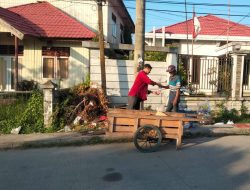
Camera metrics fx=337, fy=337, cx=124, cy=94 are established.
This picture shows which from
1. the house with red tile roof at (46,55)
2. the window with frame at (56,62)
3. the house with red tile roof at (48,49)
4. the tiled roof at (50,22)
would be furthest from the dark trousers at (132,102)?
the window with frame at (56,62)

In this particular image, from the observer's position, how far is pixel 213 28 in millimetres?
20781

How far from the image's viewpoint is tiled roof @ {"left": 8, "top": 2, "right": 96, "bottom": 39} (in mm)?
16422

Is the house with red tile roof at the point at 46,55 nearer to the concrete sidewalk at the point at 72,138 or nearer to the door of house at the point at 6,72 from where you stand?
the door of house at the point at 6,72

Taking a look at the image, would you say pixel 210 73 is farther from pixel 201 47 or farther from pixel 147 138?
pixel 201 47

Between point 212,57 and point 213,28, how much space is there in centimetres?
931

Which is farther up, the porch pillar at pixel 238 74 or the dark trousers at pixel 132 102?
the porch pillar at pixel 238 74

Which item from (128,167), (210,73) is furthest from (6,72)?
(128,167)

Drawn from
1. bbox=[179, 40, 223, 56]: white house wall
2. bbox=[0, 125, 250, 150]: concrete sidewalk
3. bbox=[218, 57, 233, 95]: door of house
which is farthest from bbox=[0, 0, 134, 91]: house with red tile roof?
bbox=[0, 125, 250, 150]: concrete sidewalk

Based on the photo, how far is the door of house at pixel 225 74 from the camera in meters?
11.7

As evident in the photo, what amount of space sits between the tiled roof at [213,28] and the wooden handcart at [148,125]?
12763 millimetres

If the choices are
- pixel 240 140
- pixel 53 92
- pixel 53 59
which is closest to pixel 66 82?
pixel 53 59

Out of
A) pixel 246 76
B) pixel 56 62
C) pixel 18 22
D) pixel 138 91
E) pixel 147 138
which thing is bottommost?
pixel 147 138

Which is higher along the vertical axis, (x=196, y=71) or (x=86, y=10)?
(x=86, y=10)

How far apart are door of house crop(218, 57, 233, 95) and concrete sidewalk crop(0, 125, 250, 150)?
303cm
